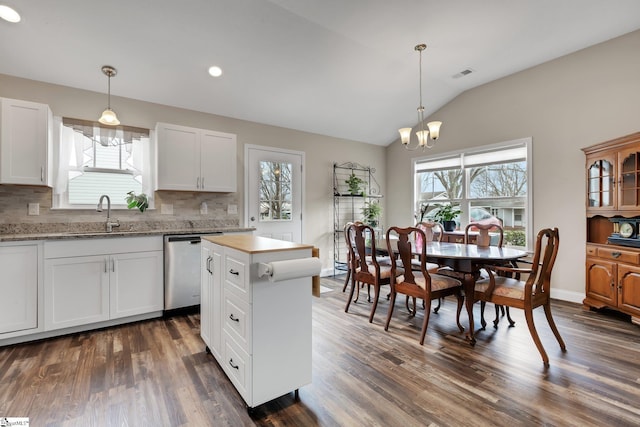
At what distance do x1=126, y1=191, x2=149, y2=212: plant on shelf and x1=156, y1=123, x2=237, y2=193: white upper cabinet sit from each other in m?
0.24

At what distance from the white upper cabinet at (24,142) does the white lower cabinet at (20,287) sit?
26.9 inches

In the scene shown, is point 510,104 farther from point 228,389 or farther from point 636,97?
point 228,389

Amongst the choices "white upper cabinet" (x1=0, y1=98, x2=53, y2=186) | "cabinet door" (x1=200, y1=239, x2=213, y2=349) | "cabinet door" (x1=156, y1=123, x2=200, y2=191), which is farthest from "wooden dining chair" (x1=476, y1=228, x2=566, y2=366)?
"white upper cabinet" (x1=0, y1=98, x2=53, y2=186)

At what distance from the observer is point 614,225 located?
3271 millimetres

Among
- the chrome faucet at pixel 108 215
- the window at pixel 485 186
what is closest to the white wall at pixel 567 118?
the window at pixel 485 186

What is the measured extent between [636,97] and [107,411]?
5.55 m

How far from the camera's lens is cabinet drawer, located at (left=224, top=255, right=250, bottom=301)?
1646mm

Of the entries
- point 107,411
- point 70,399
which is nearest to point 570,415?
point 107,411

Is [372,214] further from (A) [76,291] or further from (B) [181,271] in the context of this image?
(A) [76,291]

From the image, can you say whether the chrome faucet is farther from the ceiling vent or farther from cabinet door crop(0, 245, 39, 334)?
the ceiling vent

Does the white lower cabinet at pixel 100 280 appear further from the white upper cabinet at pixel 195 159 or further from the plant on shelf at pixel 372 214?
the plant on shelf at pixel 372 214

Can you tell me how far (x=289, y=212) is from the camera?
15.7ft

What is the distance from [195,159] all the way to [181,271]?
53.9 inches

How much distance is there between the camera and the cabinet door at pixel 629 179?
2.90 m
